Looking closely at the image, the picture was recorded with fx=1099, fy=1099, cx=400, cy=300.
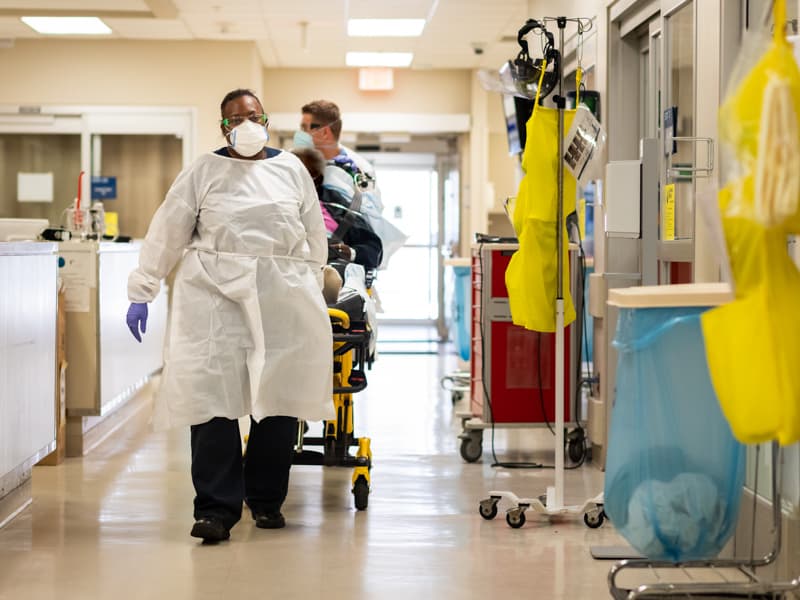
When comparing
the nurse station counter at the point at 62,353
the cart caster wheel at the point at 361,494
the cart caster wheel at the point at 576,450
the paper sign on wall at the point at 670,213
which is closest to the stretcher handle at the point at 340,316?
the cart caster wheel at the point at 361,494

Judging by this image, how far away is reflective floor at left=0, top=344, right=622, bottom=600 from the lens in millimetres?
3350

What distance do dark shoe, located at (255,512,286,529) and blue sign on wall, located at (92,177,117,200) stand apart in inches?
270

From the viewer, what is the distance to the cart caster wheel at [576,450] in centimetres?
544

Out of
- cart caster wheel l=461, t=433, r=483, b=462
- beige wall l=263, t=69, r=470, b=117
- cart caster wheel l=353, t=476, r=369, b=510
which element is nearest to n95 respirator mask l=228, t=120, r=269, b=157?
cart caster wheel l=353, t=476, r=369, b=510

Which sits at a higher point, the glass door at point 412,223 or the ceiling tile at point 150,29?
the ceiling tile at point 150,29

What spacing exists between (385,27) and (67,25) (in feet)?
8.91

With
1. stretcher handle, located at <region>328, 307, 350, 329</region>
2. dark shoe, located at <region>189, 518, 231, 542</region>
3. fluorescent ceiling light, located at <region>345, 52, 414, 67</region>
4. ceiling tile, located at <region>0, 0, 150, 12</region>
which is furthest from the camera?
fluorescent ceiling light, located at <region>345, 52, 414, 67</region>

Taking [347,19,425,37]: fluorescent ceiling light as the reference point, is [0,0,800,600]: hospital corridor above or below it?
below

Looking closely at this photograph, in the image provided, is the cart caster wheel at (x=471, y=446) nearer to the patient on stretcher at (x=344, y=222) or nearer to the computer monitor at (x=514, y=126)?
the patient on stretcher at (x=344, y=222)

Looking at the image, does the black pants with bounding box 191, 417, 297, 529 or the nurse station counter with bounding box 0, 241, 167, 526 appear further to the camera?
the nurse station counter with bounding box 0, 241, 167, 526

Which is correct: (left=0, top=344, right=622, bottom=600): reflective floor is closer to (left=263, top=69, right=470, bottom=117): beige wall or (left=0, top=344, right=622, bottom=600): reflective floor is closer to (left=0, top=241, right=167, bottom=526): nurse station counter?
(left=0, top=241, right=167, bottom=526): nurse station counter

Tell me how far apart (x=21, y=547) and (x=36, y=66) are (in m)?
7.43

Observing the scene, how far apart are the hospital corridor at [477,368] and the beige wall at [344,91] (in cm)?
426

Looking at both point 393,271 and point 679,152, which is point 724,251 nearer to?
point 679,152
